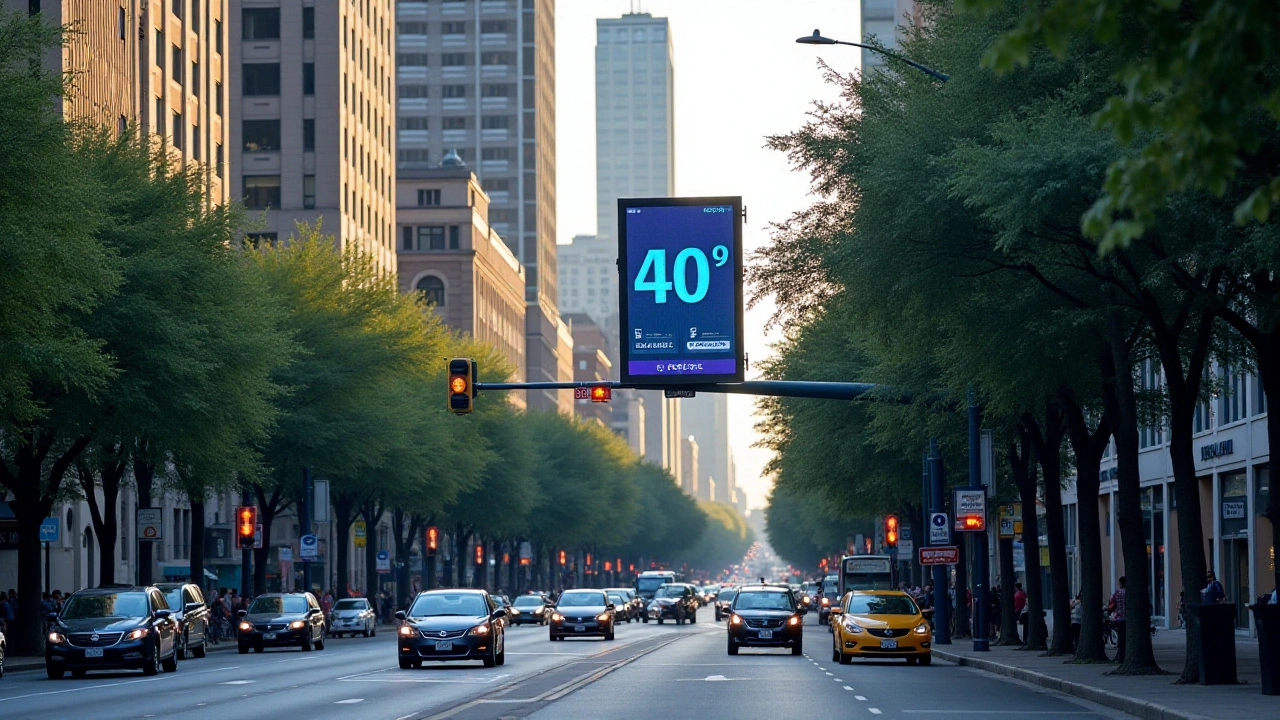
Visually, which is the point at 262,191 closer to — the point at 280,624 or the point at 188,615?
the point at 280,624

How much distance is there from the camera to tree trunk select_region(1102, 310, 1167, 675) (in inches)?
1119

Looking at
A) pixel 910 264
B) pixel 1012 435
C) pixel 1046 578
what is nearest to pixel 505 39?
pixel 1046 578

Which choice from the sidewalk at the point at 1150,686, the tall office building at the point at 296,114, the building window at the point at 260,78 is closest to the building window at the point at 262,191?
the tall office building at the point at 296,114

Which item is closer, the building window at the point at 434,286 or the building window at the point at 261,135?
the building window at the point at 261,135

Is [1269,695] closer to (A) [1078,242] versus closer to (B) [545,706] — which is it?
(A) [1078,242]

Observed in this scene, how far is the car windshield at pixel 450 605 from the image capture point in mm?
34406

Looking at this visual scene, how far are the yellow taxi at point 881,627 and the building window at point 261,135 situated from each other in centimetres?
7616

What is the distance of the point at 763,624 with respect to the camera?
139 ft

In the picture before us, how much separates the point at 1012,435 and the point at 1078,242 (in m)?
17.8

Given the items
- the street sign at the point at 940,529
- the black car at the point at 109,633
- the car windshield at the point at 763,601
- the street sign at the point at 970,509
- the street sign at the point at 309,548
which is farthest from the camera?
the street sign at the point at 309,548

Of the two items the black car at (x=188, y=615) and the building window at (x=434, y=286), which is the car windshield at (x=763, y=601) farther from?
the building window at (x=434, y=286)

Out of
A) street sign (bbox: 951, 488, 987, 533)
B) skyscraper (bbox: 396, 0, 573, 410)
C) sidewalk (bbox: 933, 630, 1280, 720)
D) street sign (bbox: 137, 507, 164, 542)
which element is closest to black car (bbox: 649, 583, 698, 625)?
street sign (bbox: 137, 507, 164, 542)

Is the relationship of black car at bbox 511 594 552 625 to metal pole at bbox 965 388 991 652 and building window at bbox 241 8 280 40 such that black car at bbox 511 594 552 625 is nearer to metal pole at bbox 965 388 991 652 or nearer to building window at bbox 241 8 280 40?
metal pole at bbox 965 388 991 652

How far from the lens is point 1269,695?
22891 mm
